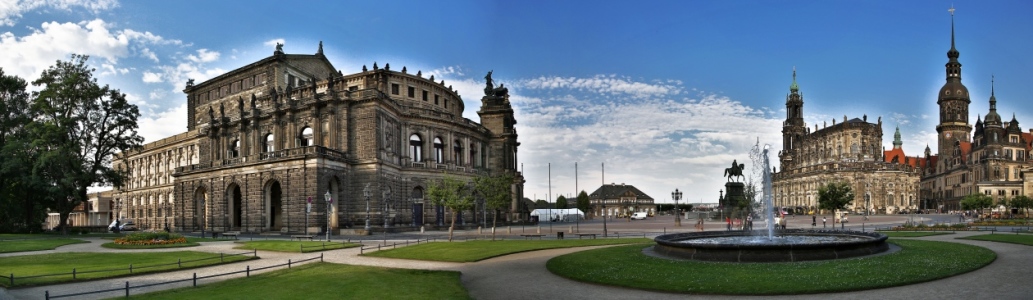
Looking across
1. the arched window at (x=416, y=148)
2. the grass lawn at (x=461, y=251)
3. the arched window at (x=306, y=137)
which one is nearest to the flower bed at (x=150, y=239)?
the grass lawn at (x=461, y=251)

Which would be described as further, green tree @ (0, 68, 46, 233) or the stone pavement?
green tree @ (0, 68, 46, 233)

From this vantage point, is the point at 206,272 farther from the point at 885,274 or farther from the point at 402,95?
the point at 402,95

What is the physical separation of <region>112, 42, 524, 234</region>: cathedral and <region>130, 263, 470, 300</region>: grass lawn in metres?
26.1

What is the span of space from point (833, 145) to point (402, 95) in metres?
107

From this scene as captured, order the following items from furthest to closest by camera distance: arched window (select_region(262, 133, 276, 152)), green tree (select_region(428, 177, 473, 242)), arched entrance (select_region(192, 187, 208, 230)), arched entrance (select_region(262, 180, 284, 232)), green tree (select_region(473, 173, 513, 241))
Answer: arched entrance (select_region(192, 187, 208, 230)), arched window (select_region(262, 133, 276, 152)), arched entrance (select_region(262, 180, 284, 232)), green tree (select_region(473, 173, 513, 241)), green tree (select_region(428, 177, 473, 242))

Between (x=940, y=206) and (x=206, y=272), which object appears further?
(x=940, y=206)

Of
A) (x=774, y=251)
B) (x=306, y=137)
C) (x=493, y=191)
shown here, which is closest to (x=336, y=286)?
(x=774, y=251)

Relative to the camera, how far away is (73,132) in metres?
58.1

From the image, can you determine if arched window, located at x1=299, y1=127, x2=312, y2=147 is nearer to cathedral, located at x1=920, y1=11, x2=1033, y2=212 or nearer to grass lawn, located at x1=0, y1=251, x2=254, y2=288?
grass lawn, located at x1=0, y1=251, x2=254, y2=288

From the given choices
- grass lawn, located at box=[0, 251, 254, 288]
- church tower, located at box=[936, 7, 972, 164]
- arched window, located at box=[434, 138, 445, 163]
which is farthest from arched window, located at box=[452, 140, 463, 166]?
church tower, located at box=[936, 7, 972, 164]

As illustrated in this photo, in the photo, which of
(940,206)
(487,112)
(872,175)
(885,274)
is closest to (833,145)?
(872,175)

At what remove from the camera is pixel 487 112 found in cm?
8525

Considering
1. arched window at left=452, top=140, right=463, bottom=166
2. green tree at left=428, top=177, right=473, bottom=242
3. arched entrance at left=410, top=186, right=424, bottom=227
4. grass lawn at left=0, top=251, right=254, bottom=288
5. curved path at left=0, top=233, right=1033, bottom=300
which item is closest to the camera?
curved path at left=0, top=233, right=1033, bottom=300

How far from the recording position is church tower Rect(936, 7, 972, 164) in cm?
13925
